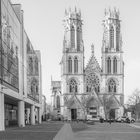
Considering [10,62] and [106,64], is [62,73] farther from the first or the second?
[10,62]

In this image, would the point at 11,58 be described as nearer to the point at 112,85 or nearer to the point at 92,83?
the point at 112,85

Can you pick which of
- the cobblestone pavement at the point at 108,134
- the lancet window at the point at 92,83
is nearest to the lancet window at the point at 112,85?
the lancet window at the point at 92,83

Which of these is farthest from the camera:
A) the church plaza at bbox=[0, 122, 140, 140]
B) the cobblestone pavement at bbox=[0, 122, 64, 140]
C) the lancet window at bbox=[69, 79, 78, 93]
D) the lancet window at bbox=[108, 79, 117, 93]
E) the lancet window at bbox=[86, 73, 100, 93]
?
the lancet window at bbox=[86, 73, 100, 93]

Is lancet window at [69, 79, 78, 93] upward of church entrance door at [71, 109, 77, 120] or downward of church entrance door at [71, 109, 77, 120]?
upward

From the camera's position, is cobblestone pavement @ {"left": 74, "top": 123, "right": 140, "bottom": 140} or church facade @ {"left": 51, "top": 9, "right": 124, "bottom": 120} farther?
church facade @ {"left": 51, "top": 9, "right": 124, "bottom": 120}

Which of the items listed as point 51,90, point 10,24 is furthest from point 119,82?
point 10,24

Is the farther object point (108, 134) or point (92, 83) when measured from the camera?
point (92, 83)

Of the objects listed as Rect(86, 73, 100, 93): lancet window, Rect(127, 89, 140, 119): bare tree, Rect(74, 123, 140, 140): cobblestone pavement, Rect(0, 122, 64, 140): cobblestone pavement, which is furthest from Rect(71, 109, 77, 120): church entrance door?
Rect(0, 122, 64, 140): cobblestone pavement

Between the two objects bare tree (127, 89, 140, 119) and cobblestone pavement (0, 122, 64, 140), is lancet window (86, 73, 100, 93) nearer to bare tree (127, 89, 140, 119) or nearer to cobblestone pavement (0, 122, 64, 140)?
bare tree (127, 89, 140, 119)

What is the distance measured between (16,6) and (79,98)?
263ft

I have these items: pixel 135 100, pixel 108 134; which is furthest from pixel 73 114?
pixel 108 134

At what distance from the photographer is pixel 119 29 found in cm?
13425

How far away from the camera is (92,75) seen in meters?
135

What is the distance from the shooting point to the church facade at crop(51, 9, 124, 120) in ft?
430
